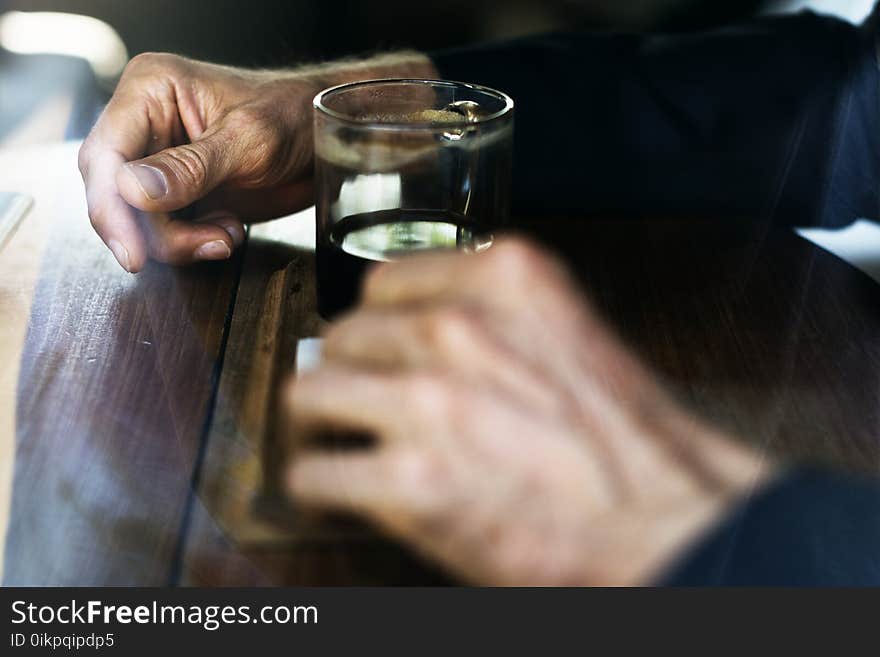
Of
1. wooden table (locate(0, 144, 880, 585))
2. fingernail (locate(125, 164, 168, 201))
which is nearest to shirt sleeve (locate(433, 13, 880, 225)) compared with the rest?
wooden table (locate(0, 144, 880, 585))

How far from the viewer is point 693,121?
45cm

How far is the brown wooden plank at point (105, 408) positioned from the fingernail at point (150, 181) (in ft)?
0.09

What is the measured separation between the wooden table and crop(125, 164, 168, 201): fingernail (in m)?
0.03

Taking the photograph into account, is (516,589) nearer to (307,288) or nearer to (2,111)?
(307,288)

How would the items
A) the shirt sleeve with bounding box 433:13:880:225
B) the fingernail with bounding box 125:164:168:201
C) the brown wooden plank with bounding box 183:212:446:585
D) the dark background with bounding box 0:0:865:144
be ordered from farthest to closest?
1. the dark background with bounding box 0:0:865:144
2. the shirt sleeve with bounding box 433:13:880:225
3. the fingernail with bounding box 125:164:168:201
4. the brown wooden plank with bounding box 183:212:446:585

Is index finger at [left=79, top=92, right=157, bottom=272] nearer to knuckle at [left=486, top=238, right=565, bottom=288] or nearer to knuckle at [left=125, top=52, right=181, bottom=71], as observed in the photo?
knuckle at [left=125, top=52, right=181, bottom=71]

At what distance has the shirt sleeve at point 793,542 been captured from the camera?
0.65 ft

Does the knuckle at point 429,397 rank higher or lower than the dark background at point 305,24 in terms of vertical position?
higher

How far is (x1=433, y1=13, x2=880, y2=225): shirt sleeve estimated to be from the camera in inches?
17.0

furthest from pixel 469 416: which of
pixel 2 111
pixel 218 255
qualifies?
pixel 2 111

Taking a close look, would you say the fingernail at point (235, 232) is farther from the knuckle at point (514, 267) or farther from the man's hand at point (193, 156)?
the knuckle at point (514, 267)

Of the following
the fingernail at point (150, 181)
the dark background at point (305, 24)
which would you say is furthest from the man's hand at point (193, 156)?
the dark background at point (305, 24)

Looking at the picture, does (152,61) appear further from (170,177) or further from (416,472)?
(416,472)

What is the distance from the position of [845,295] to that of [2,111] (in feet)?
1.29
